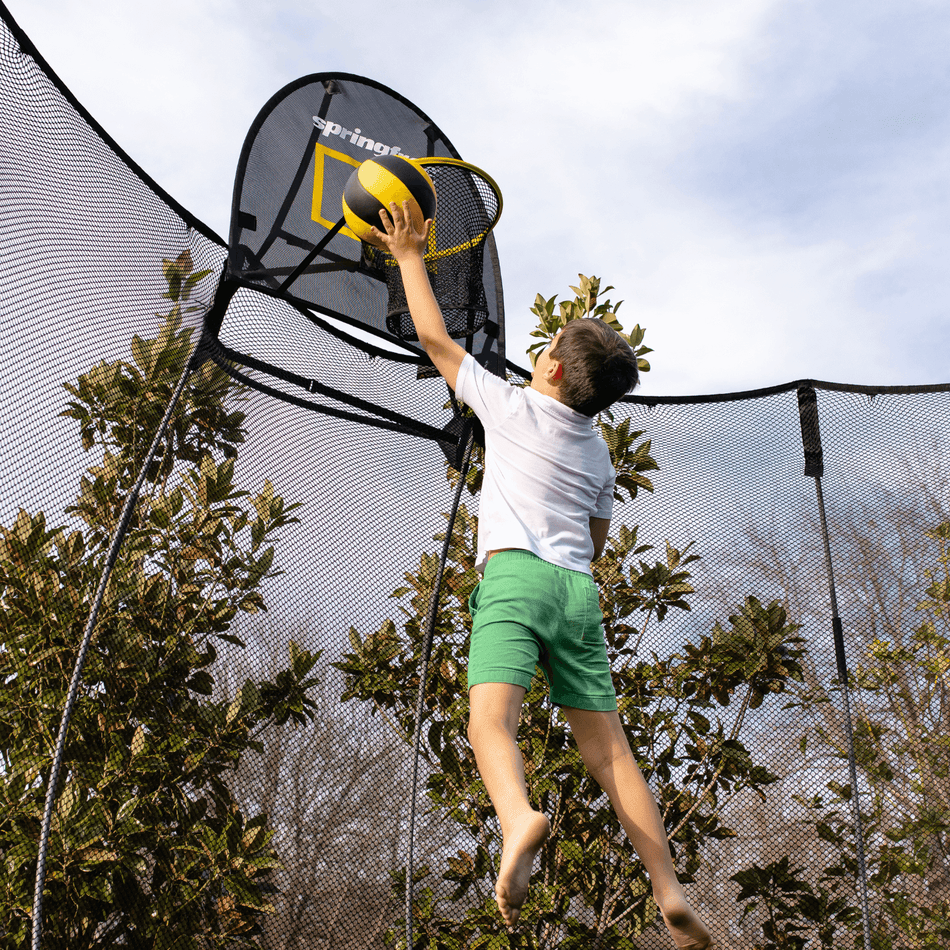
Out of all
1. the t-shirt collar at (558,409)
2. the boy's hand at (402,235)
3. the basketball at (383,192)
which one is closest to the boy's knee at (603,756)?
the t-shirt collar at (558,409)

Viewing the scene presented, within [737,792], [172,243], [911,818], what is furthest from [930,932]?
[172,243]

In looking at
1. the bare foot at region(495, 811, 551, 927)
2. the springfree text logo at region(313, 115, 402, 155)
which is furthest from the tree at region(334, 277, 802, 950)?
the springfree text logo at region(313, 115, 402, 155)

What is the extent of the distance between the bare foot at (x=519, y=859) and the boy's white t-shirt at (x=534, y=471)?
0.45 m

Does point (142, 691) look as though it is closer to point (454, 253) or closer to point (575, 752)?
point (575, 752)

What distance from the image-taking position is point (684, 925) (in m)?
1.24

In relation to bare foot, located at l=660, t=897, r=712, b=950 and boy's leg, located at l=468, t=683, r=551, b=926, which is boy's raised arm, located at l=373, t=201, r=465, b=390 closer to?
boy's leg, located at l=468, t=683, r=551, b=926

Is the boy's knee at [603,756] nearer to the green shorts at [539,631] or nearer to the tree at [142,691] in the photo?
the green shorts at [539,631]

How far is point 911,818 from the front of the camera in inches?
80.4

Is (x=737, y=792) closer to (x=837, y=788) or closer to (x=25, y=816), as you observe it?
(x=837, y=788)

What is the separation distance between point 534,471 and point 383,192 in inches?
26.5

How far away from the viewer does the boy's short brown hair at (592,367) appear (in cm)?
149

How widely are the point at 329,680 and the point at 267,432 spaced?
2.11 feet

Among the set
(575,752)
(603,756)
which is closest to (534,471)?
(603,756)

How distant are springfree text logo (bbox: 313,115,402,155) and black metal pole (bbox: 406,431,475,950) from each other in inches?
35.8
